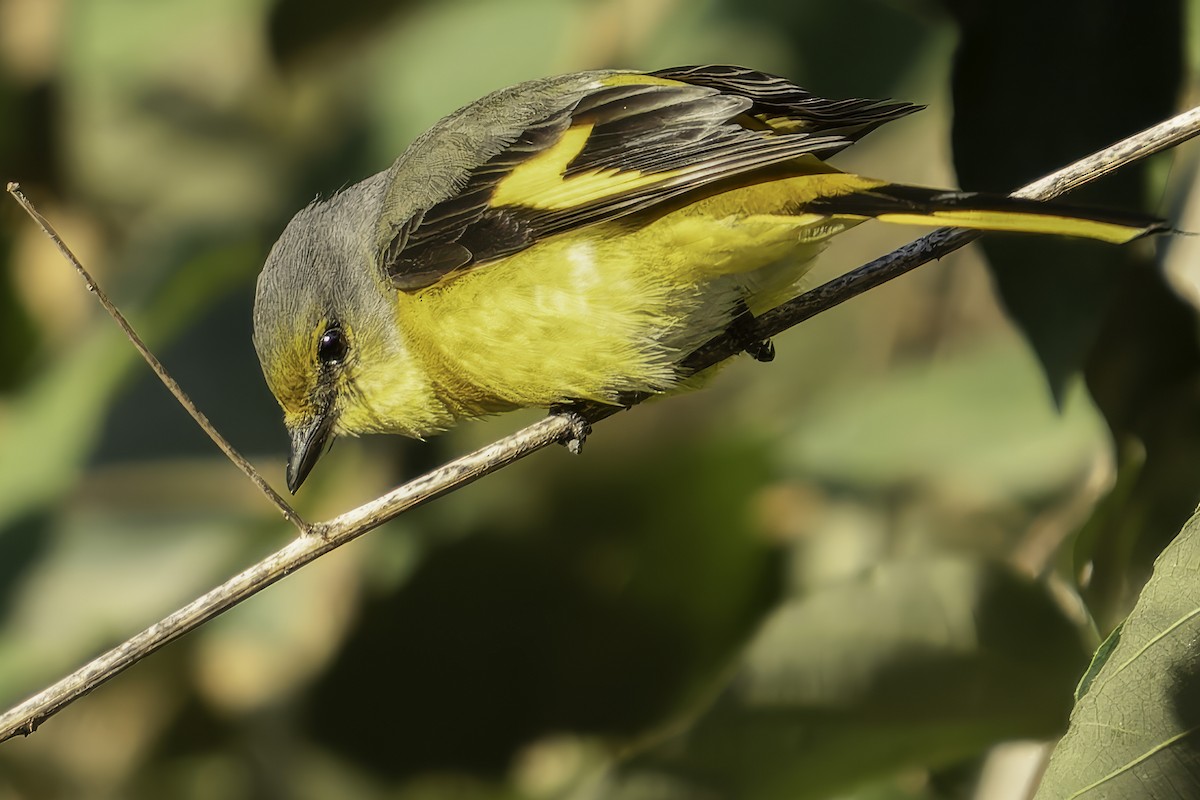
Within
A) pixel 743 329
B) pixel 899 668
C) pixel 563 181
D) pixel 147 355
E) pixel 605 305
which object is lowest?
pixel 899 668

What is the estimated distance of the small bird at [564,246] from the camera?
81.5 inches

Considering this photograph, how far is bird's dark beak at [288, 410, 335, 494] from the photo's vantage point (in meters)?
2.73

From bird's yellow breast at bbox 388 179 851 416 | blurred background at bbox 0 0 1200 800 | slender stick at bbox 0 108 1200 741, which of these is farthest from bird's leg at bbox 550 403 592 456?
blurred background at bbox 0 0 1200 800

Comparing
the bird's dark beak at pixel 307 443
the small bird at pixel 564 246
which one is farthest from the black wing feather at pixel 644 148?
the bird's dark beak at pixel 307 443

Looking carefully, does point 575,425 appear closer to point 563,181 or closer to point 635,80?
point 563,181

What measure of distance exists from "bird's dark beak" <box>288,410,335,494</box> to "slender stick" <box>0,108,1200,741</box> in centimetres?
62

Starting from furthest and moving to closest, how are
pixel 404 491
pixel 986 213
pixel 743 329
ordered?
pixel 743 329
pixel 404 491
pixel 986 213

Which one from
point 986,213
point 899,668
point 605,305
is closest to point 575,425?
point 605,305

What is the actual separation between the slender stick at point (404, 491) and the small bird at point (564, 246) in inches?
4.5

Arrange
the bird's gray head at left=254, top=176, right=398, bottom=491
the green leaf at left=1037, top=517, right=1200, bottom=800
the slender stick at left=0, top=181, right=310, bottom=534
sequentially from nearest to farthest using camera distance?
1. the green leaf at left=1037, top=517, right=1200, bottom=800
2. the slender stick at left=0, top=181, right=310, bottom=534
3. the bird's gray head at left=254, top=176, right=398, bottom=491

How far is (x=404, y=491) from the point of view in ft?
6.81

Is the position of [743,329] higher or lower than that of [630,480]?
higher

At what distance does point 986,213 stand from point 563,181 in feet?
2.63

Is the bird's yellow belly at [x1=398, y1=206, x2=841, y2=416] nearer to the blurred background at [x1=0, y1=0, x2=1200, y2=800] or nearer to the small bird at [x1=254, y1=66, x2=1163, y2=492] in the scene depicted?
the small bird at [x1=254, y1=66, x2=1163, y2=492]
